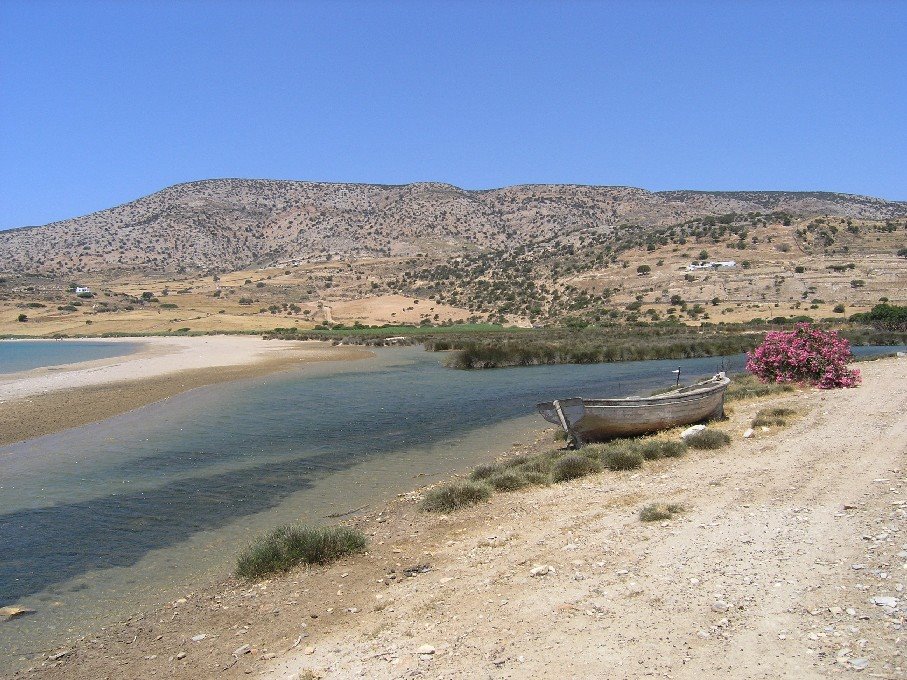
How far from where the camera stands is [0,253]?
135500 mm

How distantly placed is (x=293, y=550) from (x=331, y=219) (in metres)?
138

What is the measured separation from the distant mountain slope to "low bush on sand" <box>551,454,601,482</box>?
367 ft

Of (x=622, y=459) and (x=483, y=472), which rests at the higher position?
(x=622, y=459)

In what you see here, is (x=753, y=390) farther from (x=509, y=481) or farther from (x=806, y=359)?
(x=509, y=481)

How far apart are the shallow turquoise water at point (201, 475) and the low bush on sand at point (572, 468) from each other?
120 inches

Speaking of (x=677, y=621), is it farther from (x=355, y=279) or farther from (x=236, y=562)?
(x=355, y=279)

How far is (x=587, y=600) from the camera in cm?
661

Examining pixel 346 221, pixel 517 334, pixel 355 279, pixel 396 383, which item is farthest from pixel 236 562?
pixel 346 221

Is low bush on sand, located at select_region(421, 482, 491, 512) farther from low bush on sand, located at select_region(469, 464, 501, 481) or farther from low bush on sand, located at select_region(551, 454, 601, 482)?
low bush on sand, located at select_region(551, 454, 601, 482)

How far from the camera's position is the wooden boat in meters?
14.9

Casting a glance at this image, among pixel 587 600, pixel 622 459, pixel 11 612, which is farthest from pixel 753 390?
pixel 11 612

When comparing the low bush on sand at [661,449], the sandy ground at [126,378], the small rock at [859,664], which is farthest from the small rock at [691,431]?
the sandy ground at [126,378]

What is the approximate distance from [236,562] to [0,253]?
157 metres

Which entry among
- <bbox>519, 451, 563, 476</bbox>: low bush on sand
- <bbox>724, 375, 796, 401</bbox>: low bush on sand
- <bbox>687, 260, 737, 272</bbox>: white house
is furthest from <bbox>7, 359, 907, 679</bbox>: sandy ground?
<bbox>687, 260, 737, 272</bbox>: white house
